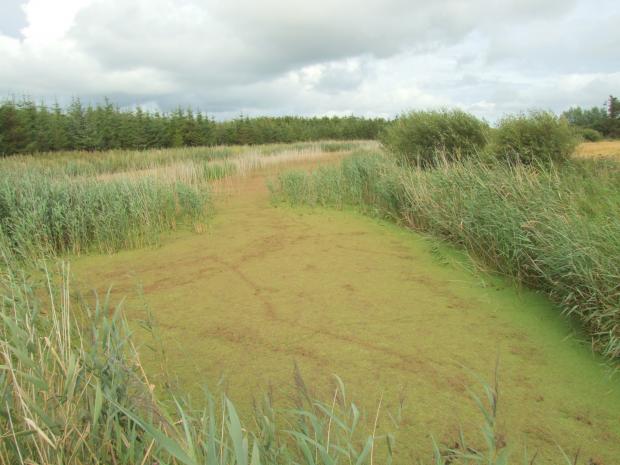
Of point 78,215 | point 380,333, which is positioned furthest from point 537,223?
point 78,215

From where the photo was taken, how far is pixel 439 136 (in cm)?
984

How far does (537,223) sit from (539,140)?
4932mm

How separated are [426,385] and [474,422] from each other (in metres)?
0.35

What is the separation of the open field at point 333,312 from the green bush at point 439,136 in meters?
3.37

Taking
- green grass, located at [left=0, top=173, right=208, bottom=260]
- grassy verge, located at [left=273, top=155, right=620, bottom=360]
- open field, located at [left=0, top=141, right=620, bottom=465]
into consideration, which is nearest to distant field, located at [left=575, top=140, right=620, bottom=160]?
grassy verge, located at [left=273, top=155, right=620, bottom=360]

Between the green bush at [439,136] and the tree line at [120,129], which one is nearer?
the green bush at [439,136]

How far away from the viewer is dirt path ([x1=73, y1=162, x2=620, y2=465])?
86.3 inches

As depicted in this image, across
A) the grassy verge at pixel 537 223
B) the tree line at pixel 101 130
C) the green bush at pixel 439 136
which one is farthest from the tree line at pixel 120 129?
the grassy verge at pixel 537 223

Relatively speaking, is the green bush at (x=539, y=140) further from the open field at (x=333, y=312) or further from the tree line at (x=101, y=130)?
the tree line at (x=101, y=130)

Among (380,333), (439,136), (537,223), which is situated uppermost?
(439,136)

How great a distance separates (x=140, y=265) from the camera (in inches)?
184

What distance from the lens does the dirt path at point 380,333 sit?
219 centimetres

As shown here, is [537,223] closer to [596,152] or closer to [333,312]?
[333,312]

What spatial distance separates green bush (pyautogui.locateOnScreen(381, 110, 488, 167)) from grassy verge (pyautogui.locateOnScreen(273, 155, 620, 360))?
301 cm
